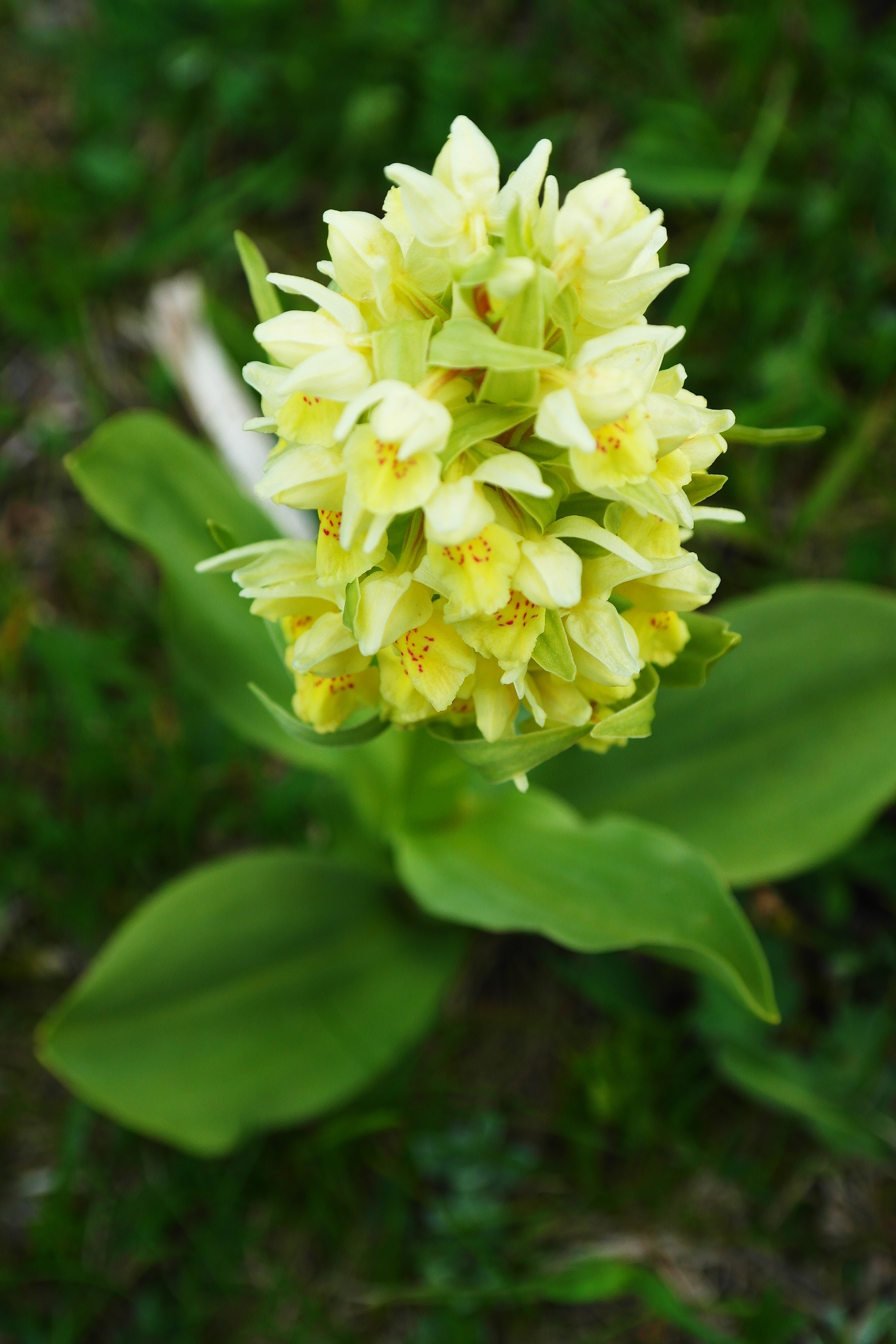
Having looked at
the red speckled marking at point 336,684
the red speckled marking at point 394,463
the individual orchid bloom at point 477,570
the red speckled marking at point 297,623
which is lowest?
the red speckled marking at point 336,684

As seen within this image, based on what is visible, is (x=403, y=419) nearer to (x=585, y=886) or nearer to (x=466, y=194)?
(x=466, y=194)

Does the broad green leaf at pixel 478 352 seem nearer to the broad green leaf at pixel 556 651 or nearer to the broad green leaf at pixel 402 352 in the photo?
the broad green leaf at pixel 402 352

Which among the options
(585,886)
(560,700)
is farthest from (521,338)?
(585,886)

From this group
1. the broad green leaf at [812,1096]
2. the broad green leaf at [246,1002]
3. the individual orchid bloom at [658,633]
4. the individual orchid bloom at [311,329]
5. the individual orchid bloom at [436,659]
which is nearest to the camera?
the individual orchid bloom at [311,329]

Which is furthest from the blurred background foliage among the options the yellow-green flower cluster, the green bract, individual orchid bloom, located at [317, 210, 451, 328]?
individual orchid bloom, located at [317, 210, 451, 328]

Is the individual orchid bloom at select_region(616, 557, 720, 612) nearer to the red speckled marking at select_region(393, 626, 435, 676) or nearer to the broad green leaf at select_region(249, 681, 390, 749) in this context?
the red speckled marking at select_region(393, 626, 435, 676)

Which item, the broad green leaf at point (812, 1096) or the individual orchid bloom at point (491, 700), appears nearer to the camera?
the individual orchid bloom at point (491, 700)

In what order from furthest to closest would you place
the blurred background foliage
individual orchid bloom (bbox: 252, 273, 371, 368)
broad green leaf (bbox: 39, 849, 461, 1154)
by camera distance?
the blurred background foliage, broad green leaf (bbox: 39, 849, 461, 1154), individual orchid bloom (bbox: 252, 273, 371, 368)

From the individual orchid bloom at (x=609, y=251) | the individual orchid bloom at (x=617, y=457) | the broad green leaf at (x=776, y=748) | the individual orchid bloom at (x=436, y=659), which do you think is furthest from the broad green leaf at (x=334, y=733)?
the broad green leaf at (x=776, y=748)
